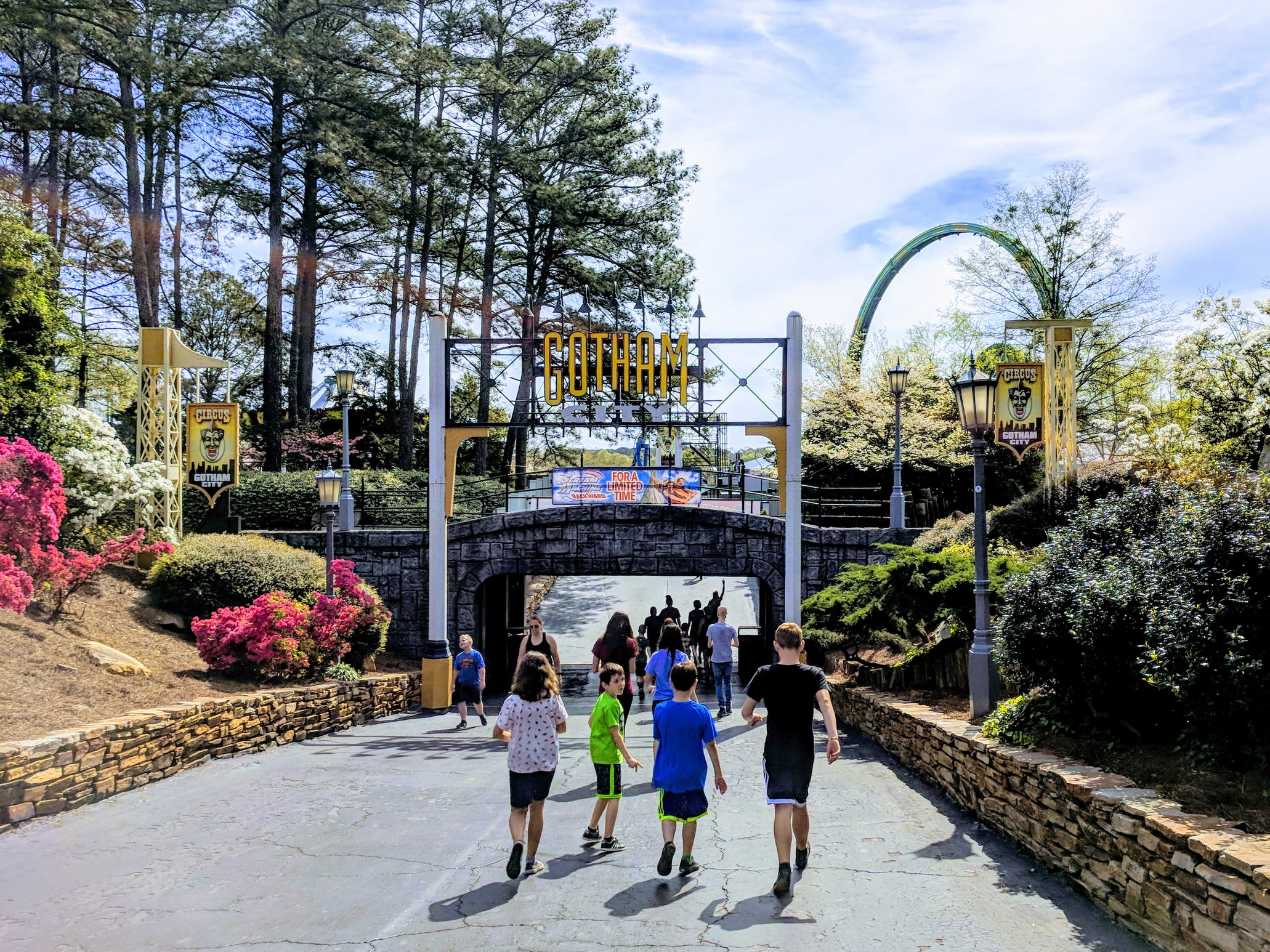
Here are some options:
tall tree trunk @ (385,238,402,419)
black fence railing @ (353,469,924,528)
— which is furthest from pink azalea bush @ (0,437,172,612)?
tall tree trunk @ (385,238,402,419)

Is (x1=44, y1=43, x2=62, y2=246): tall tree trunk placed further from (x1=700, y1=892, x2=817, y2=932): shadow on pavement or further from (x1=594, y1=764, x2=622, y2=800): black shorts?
(x1=700, y1=892, x2=817, y2=932): shadow on pavement

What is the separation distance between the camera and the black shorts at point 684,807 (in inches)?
239

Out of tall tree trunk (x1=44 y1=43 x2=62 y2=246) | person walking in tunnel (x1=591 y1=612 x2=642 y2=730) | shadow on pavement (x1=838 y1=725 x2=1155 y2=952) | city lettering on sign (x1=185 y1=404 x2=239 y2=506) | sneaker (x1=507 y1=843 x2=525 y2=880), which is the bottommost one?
shadow on pavement (x1=838 y1=725 x2=1155 y2=952)

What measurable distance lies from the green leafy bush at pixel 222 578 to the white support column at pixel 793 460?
7491 millimetres

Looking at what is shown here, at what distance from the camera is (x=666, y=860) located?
6.00 m

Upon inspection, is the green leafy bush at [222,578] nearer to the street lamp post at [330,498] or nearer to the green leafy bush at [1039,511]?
the street lamp post at [330,498]

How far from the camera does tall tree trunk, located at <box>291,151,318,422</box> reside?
1135 inches

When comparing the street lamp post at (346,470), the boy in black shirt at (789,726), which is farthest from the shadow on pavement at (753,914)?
the street lamp post at (346,470)

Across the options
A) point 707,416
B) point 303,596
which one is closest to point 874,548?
point 707,416

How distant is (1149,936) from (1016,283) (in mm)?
29015

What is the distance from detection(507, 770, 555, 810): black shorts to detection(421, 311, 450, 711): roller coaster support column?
9.22 m

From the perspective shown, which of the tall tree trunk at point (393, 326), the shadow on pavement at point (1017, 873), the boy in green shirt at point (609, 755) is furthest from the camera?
the tall tree trunk at point (393, 326)

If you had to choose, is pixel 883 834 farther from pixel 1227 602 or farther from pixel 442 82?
pixel 442 82

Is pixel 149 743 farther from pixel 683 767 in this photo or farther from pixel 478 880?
pixel 683 767
